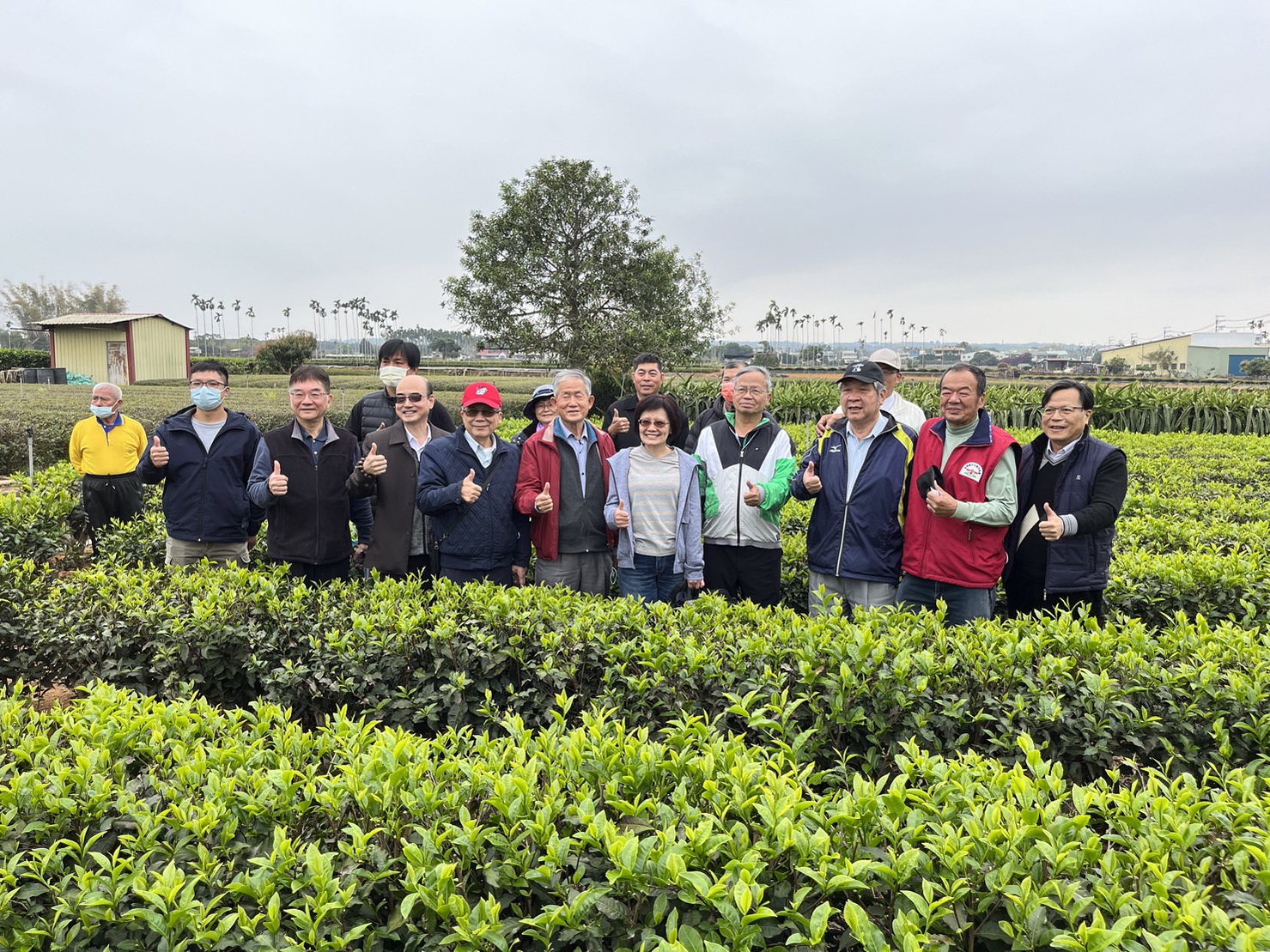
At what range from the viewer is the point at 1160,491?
7387mm

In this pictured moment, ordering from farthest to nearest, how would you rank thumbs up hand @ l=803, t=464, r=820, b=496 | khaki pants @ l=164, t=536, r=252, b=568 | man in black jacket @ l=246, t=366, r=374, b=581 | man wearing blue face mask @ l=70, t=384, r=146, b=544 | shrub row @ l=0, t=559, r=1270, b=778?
man wearing blue face mask @ l=70, t=384, r=146, b=544, khaki pants @ l=164, t=536, r=252, b=568, man in black jacket @ l=246, t=366, r=374, b=581, thumbs up hand @ l=803, t=464, r=820, b=496, shrub row @ l=0, t=559, r=1270, b=778

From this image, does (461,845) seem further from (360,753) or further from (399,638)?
(399,638)

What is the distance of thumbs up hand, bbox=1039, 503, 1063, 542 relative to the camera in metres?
3.92

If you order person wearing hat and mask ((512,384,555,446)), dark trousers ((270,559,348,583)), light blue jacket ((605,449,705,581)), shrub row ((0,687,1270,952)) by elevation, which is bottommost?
shrub row ((0,687,1270,952))

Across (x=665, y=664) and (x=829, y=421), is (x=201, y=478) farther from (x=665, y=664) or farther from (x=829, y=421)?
(x=829, y=421)

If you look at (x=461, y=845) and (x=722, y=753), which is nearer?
(x=461, y=845)

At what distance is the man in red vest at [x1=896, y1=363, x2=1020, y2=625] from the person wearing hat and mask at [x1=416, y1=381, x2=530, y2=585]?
228 cm

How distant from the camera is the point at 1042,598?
4.36m

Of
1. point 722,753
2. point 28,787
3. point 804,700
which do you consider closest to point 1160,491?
point 804,700

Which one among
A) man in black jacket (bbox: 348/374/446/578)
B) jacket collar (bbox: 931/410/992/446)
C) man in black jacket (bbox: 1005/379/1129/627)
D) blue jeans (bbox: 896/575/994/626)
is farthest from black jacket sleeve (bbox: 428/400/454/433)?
man in black jacket (bbox: 1005/379/1129/627)

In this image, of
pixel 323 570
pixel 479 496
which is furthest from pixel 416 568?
pixel 479 496

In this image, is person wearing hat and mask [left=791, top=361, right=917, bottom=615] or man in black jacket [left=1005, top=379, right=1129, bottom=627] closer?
man in black jacket [left=1005, top=379, right=1129, bottom=627]

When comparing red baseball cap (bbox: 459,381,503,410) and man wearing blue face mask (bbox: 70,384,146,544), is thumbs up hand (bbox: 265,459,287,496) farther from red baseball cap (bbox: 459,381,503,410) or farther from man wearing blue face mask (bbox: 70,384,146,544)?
man wearing blue face mask (bbox: 70,384,146,544)

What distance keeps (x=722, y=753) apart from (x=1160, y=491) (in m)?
6.85
